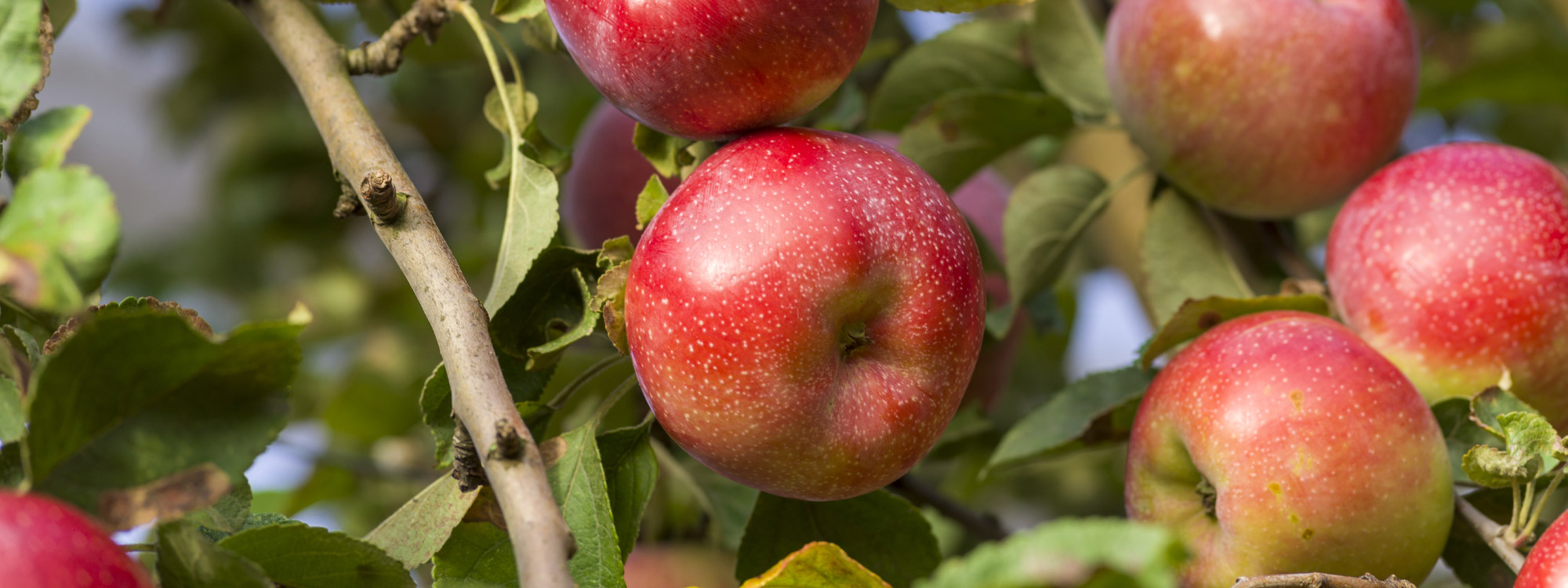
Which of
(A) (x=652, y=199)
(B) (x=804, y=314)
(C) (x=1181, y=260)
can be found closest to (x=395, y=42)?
(A) (x=652, y=199)

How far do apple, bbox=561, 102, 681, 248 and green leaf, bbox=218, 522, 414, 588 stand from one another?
38 centimetres

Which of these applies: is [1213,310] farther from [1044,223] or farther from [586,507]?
[586,507]

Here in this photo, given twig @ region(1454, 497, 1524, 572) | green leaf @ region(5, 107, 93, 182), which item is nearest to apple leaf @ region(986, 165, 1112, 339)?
twig @ region(1454, 497, 1524, 572)

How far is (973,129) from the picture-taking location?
77 centimetres

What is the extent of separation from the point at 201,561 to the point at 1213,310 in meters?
0.48

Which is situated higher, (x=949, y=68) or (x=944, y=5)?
(x=944, y=5)

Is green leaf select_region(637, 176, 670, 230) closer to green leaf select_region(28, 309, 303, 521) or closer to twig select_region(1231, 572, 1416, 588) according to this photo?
green leaf select_region(28, 309, 303, 521)

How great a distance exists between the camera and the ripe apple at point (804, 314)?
427 millimetres

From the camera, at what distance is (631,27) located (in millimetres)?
450

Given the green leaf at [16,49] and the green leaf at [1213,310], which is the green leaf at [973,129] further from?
the green leaf at [16,49]

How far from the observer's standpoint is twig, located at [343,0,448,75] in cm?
58

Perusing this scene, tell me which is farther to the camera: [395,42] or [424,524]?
[395,42]

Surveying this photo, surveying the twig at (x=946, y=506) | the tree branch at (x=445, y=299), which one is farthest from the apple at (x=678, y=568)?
the tree branch at (x=445, y=299)

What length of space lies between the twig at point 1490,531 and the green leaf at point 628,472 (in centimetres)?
37
